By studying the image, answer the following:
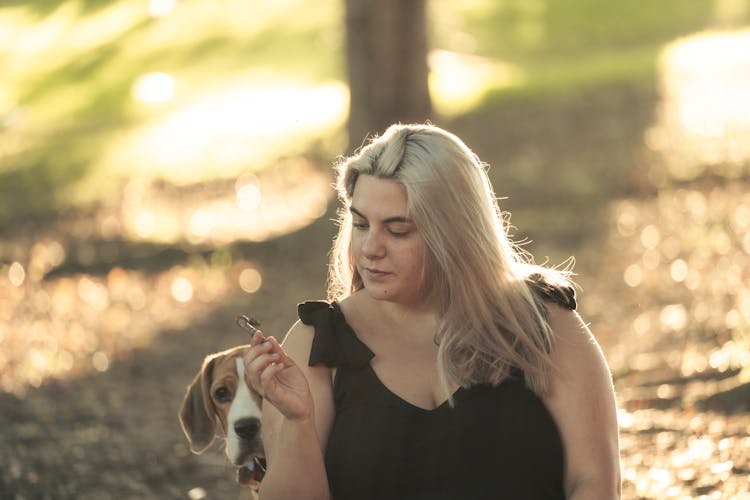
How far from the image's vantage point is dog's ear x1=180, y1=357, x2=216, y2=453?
250 inches

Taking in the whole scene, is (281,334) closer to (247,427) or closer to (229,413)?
(229,413)

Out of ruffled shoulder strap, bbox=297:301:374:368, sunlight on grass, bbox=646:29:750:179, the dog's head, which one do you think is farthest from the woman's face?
sunlight on grass, bbox=646:29:750:179

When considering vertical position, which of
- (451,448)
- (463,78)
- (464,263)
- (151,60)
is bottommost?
(451,448)

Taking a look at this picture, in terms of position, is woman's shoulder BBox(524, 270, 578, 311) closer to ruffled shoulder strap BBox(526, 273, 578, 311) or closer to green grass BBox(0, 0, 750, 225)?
ruffled shoulder strap BBox(526, 273, 578, 311)

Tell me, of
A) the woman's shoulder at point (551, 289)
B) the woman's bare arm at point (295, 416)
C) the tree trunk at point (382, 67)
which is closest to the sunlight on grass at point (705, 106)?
the tree trunk at point (382, 67)

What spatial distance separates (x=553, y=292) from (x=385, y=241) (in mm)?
653

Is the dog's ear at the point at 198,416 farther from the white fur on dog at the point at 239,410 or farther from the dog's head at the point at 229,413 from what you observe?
the white fur on dog at the point at 239,410

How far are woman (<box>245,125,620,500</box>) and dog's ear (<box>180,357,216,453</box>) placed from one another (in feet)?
5.06

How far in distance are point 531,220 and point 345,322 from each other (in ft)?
36.5

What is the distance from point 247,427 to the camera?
6039mm

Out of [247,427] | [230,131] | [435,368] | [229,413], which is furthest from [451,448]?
[230,131]

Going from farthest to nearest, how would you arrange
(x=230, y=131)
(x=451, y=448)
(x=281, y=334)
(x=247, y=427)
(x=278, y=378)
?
1. (x=230, y=131)
2. (x=281, y=334)
3. (x=247, y=427)
4. (x=451, y=448)
5. (x=278, y=378)

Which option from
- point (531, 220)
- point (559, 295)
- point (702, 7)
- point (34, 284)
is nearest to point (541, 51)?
point (702, 7)

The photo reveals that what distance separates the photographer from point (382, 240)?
4672 mm
